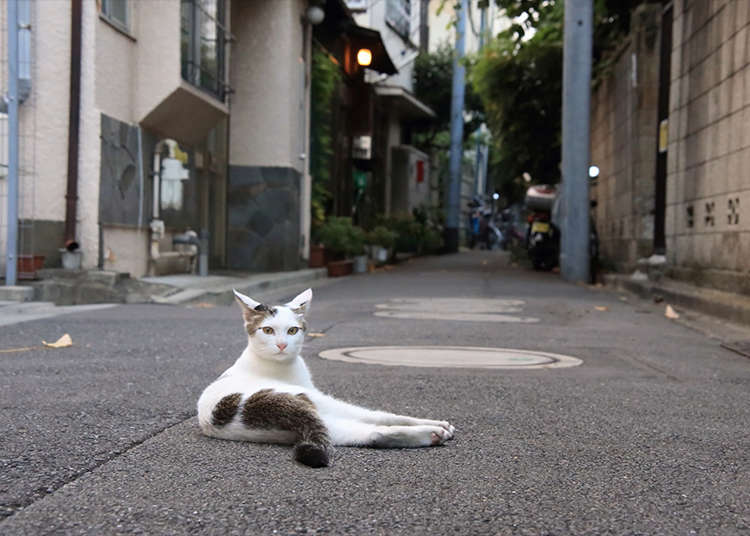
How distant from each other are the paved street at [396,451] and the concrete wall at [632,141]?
299 inches

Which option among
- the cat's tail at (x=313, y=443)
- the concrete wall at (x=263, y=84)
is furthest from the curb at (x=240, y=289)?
the cat's tail at (x=313, y=443)

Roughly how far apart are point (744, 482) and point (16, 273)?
25.3 feet

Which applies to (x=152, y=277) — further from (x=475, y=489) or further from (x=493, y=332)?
(x=475, y=489)

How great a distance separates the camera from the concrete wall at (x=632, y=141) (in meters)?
13.6

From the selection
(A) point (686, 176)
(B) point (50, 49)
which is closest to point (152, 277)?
(B) point (50, 49)

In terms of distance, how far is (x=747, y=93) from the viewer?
8.53m

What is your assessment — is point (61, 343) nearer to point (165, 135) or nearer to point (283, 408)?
point (283, 408)

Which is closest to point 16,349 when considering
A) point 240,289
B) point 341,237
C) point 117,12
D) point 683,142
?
point 240,289

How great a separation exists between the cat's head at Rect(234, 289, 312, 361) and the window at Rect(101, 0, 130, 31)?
775cm

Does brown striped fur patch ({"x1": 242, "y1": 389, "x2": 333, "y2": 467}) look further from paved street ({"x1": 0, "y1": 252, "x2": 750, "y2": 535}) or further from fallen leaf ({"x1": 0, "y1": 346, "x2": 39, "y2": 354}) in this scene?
fallen leaf ({"x1": 0, "y1": 346, "x2": 39, "y2": 354})

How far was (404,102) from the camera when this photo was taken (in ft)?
90.4

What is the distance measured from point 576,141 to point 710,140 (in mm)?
5756

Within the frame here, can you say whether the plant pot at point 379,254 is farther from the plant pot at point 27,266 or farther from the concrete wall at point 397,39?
the plant pot at point 27,266

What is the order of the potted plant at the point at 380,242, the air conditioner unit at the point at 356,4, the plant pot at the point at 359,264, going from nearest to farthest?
1. the plant pot at the point at 359,264
2. the potted plant at the point at 380,242
3. the air conditioner unit at the point at 356,4
